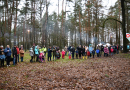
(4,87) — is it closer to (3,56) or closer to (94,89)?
(94,89)

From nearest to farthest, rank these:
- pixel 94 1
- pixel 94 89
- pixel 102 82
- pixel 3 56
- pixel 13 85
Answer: pixel 94 89 < pixel 13 85 < pixel 102 82 < pixel 3 56 < pixel 94 1

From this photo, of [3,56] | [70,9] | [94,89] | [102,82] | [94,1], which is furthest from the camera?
[70,9]

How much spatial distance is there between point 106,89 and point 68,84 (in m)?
1.94

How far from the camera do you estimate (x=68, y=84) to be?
18.3 ft

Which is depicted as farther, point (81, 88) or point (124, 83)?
point (124, 83)

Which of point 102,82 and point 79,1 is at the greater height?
point 79,1

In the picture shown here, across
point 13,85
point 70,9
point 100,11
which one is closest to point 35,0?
point 70,9

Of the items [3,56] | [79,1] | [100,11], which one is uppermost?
[79,1]

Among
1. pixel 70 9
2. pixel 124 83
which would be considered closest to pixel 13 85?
pixel 124 83

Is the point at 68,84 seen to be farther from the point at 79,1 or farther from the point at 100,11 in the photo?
the point at 79,1

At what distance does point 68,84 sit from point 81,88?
2.64 feet

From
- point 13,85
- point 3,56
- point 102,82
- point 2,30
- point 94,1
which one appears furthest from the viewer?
point 94,1

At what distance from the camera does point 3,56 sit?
9.19 m

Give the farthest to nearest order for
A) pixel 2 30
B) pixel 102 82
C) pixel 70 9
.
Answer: pixel 70 9 < pixel 2 30 < pixel 102 82
